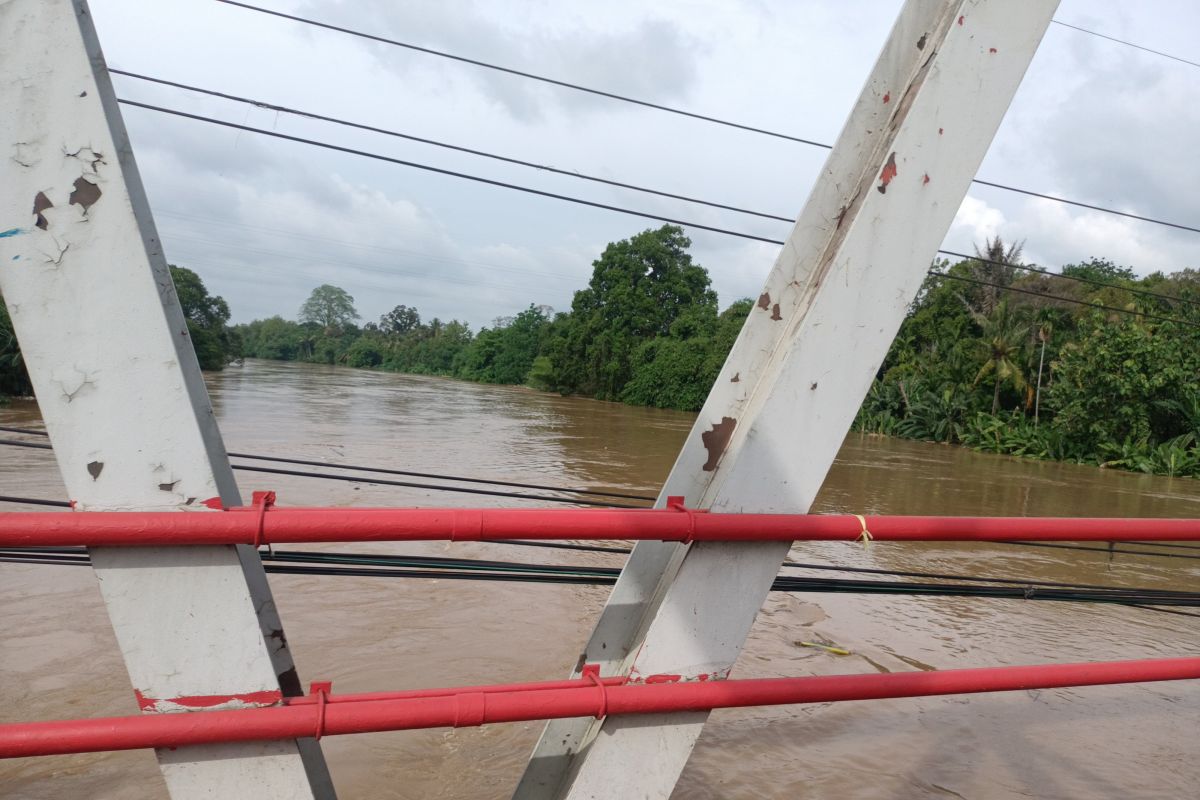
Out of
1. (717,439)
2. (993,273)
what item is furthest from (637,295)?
(717,439)

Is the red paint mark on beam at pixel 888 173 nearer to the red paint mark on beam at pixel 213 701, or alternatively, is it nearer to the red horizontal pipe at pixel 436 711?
the red horizontal pipe at pixel 436 711

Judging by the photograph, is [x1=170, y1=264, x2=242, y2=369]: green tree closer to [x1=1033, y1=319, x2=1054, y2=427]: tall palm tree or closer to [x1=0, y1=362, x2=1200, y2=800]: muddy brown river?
[x1=0, y1=362, x2=1200, y2=800]: muddy brown river

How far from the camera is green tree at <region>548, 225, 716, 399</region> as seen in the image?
1984 inches

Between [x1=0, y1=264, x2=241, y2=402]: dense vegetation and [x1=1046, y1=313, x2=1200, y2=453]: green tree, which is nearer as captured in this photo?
[x1=1046, y1=313, x2=1200, y2=453]: green tree

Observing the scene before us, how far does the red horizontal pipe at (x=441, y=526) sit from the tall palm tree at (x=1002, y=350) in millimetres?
32454

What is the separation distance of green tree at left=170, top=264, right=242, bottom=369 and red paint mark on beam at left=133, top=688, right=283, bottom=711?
42605 mm

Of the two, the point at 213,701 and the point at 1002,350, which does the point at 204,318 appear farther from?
the point at 213,701

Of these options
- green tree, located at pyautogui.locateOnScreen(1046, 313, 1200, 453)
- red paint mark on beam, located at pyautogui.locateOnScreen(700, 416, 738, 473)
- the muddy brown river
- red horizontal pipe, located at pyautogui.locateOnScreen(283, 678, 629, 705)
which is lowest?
green tree, located at pyautogui.locateOnScreen(1046, 313, 1200, 453)

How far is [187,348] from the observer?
140 cm

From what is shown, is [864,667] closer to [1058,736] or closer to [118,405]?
[1058,736]

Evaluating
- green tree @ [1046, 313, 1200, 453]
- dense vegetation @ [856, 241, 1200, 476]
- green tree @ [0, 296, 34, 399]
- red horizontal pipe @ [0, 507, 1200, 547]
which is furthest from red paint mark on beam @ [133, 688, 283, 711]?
green tree @ [1046, 313, 1200, 453]

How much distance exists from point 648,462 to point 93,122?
50.9ft

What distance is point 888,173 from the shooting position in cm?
143

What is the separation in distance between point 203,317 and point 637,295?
26.6m
